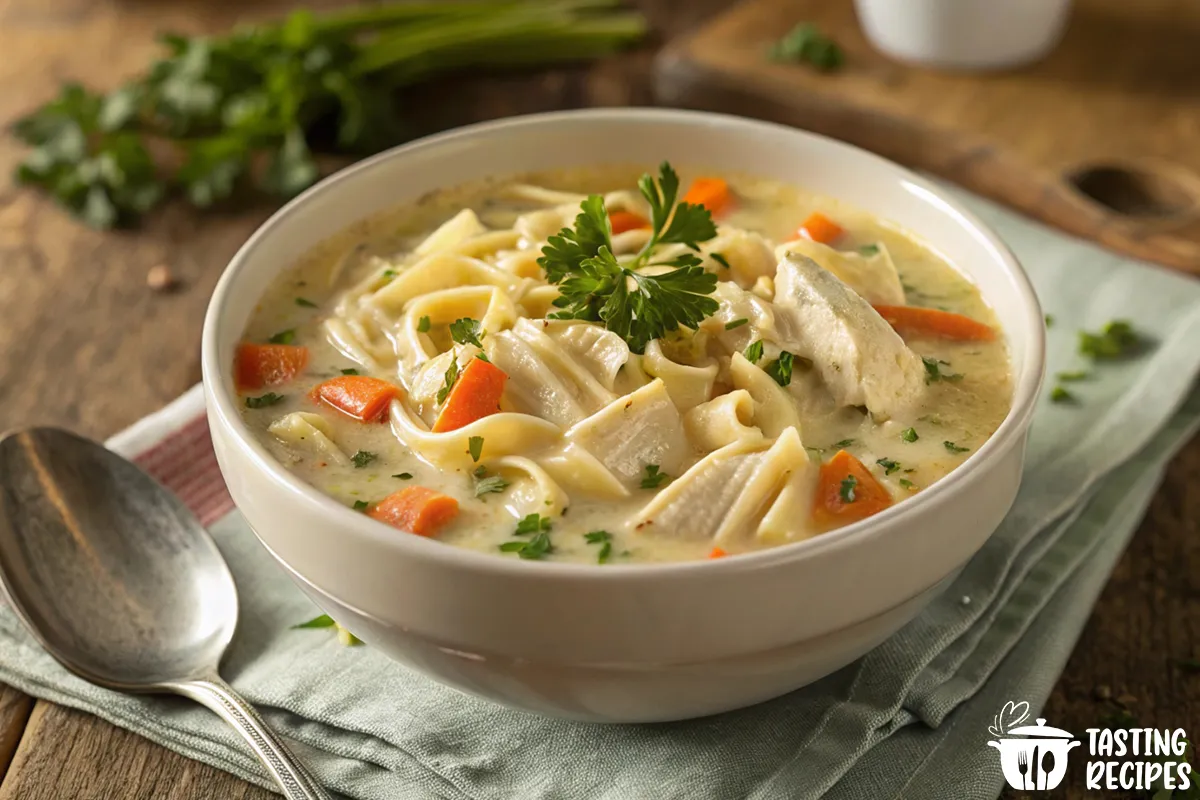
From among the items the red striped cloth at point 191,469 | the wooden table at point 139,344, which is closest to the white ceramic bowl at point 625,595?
the wooden table at point 139,344

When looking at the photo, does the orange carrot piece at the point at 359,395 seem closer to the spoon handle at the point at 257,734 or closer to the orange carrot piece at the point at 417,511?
the orange carrot piece at the point at 417,511

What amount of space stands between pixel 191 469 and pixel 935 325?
2.39 meters

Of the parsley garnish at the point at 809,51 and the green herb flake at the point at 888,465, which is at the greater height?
the green herb flake at the point at 888,465

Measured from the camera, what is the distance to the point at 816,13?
7.02 meters

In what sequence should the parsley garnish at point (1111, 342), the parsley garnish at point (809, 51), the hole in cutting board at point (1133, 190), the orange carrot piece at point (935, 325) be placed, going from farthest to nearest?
the parsley garnish at point (809, 51) → the hole in cutting board at point (1133, 190) → the parsley garnish at point (1111, 342) → the orange carrot piece at point (935, 325)

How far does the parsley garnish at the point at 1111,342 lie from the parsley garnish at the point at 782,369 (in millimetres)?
1681

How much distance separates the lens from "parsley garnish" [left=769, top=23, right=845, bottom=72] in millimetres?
6488

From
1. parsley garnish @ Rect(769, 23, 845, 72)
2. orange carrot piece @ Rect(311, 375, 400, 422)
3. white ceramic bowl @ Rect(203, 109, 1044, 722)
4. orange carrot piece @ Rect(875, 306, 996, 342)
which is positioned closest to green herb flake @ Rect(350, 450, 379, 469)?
orange carrot piece @ Rect(311, 375, 400, 422)

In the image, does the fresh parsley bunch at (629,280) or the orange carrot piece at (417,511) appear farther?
the fresh parsley bunch at (629,280)

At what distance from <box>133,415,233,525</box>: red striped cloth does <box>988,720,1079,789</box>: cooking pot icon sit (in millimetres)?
2397

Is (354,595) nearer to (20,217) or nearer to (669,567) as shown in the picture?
(669,567)

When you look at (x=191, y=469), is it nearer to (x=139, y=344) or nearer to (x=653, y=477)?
(x=139, y=344)

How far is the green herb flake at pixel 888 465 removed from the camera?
3.22 metres

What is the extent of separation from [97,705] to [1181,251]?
424 cm
